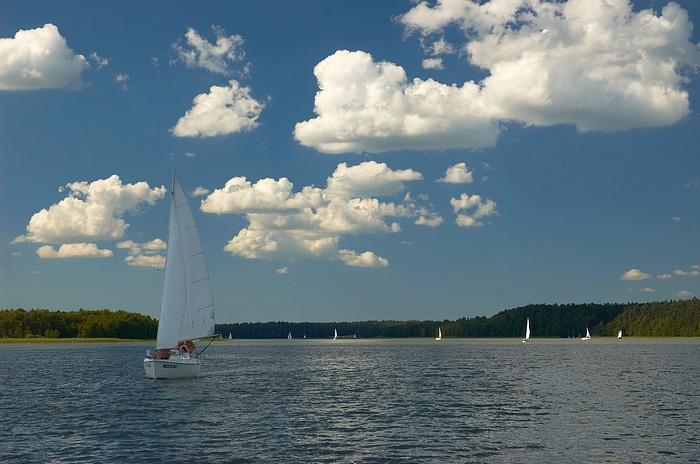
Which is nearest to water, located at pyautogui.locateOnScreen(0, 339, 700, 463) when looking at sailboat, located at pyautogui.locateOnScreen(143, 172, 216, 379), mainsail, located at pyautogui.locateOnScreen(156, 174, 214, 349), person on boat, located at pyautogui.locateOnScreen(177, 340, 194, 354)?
person on boat, located at pyautogui.locateOnScreen(177, 340, 194, 354)

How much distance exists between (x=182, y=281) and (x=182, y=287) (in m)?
0.58

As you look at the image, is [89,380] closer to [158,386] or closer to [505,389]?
[158,386]

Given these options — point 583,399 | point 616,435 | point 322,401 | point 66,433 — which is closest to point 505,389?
point 583,399

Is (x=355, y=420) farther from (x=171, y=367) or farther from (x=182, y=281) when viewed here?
(x=171, y=367)

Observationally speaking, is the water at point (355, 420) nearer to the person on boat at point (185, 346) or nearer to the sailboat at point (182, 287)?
the person on boat at point (185, 346)

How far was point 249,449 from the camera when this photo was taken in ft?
127

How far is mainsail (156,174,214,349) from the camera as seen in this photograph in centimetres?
7519

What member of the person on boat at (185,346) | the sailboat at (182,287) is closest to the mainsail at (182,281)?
the sailboat at (182,287)

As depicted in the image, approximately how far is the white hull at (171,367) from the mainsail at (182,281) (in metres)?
1.79

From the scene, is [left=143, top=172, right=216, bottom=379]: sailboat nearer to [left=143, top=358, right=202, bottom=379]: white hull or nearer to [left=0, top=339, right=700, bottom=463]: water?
[left=143, top=358, right=202, bottom=379]: white hull

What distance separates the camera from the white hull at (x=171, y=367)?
7650 centimetres

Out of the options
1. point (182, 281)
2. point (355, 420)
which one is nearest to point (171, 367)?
point (182, 281)

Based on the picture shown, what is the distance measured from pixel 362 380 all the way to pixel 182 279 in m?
23.6

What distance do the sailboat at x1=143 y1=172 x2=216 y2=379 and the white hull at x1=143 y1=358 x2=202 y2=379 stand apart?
98 millimetres
